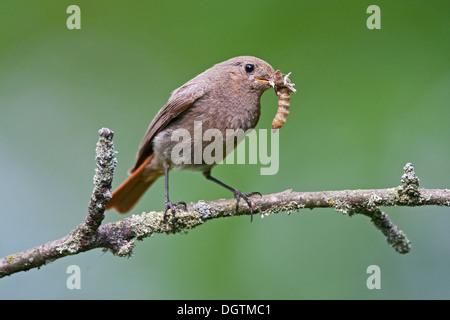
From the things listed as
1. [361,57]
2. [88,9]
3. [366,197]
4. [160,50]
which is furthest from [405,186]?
[88,9]

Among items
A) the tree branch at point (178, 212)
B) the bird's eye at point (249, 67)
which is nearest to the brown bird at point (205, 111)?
the bird's eye at point (249, 67)

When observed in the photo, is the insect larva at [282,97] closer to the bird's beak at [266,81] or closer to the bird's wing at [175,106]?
the bird's beak at [266,81]

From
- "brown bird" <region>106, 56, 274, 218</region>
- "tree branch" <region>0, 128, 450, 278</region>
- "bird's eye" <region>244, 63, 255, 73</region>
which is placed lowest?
"tree branch" <region>0, 128, 450, 278</region>

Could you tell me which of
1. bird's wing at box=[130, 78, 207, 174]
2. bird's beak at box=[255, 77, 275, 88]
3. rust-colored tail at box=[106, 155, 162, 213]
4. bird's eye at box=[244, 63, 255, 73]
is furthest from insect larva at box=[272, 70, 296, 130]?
rust-colored tail at box=[106, 155, 162, 213]

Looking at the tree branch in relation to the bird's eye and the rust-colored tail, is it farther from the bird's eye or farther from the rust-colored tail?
the bird's eye

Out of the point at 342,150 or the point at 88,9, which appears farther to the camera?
the point at 88,9

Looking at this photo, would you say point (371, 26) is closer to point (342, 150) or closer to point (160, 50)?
point (342, 150)
